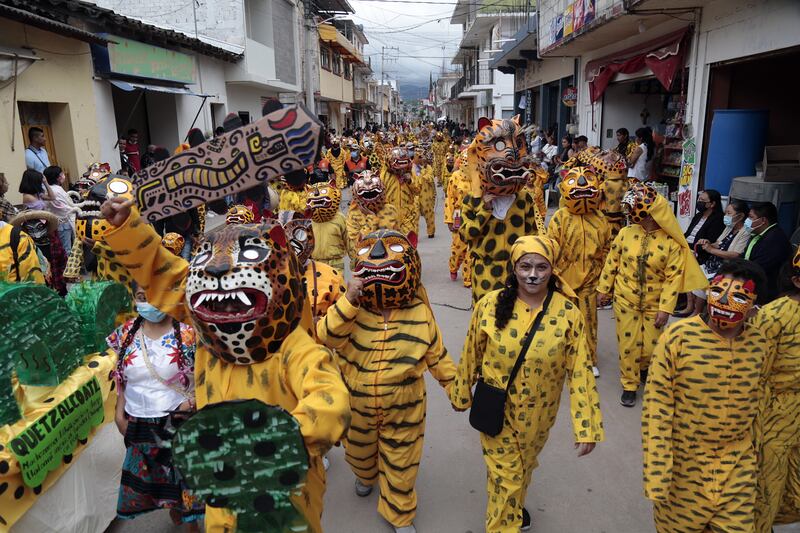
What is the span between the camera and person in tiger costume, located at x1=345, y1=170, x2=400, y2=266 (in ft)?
23.4

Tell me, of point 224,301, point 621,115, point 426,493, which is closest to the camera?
point 224,301

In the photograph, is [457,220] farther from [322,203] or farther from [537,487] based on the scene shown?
[537,487]

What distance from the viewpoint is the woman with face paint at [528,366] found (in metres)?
3.15

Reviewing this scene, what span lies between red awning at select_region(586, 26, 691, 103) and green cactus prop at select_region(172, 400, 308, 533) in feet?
31.0

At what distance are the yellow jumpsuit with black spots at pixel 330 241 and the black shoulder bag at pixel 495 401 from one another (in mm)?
3330

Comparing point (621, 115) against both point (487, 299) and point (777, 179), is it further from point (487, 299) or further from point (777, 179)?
point (487, 299)

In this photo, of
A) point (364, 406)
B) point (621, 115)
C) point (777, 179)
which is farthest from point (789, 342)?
point (621, 115)

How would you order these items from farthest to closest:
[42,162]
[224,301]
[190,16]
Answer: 1. [190,16]
2. [42,162]
3. [224,301]

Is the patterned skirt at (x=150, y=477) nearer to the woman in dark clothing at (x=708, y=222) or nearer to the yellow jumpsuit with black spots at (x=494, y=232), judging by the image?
the yellow jumpsuit with black spots at (x=494, y=232)

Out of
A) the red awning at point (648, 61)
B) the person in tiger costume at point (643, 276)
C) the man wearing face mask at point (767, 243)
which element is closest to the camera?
the person in tiger costume at point (643, 276)

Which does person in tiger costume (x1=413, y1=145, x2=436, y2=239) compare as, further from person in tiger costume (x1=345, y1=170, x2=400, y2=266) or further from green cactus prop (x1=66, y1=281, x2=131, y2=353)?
green cactus prop (x1=66, y1=281, x2=131, y2=353)

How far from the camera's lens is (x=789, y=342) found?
10.4 ft

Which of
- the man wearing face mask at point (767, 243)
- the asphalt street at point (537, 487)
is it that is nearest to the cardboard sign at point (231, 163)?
the asphalt street at point (537, 487)

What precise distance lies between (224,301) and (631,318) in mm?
3947
